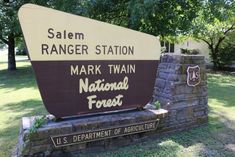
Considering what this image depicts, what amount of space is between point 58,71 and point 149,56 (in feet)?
4.97

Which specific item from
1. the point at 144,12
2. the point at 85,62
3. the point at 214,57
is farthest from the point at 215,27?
the point at 85,62

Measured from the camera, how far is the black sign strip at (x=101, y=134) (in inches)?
138

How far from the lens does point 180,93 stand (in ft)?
15.4

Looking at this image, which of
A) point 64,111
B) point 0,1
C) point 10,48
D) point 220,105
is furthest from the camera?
point 10,48

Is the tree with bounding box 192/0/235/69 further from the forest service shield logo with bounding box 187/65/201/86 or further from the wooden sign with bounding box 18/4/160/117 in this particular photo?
the wooden sign with bounding box 18/4/160/117

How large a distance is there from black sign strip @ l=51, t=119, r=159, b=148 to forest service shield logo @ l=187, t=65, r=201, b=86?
3.20 feet

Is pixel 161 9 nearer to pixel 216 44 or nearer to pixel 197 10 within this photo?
pixel 197 10

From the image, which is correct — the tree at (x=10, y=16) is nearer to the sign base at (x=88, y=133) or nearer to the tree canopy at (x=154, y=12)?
the tree canopy at (x=154, y=12)

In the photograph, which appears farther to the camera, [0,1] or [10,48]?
[10,48]

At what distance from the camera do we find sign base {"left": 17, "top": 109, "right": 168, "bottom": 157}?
134 inches

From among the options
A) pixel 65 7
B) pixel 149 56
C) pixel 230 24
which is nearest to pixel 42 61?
pixel 149 56

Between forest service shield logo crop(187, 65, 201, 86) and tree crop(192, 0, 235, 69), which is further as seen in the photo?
tree crop(192, 0, 235, 69)

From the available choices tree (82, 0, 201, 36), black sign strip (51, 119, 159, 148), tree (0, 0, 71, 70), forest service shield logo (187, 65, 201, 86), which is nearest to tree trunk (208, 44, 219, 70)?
tree (82, 0, 201, 36)

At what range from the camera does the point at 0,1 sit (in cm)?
1376
